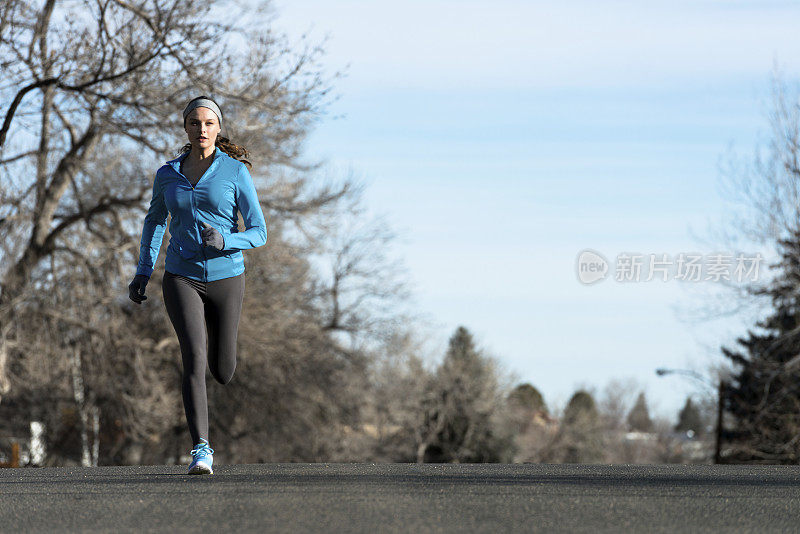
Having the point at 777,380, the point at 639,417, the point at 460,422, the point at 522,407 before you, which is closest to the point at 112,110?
the point at 777,380

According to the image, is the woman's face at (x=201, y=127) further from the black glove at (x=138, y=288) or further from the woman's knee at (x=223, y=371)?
the woman's knee at (x=223, y=371)

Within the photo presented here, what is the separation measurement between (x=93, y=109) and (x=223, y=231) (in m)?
10.9

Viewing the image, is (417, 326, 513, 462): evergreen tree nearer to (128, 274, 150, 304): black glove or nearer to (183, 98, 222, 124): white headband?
(128, 274, 150, 304): black glove

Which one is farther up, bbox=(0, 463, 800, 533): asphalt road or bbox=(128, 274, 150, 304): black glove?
bbox=(128, 274, 150, 304): black glove

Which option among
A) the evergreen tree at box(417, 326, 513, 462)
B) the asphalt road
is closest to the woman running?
the asphalt road

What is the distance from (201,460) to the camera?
672cm

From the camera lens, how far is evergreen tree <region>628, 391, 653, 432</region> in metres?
122

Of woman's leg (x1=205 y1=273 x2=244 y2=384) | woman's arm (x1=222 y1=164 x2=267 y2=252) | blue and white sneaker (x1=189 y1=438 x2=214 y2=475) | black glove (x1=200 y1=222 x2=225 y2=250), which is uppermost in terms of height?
woman's arm (x1=222 y1=164 x2=267 y2=252)

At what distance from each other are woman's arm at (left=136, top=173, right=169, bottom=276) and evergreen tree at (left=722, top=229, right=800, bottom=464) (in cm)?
2168

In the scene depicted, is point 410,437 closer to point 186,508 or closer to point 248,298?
point 248,298

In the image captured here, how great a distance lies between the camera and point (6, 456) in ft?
85.4

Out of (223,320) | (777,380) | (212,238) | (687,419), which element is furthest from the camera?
(687,419)

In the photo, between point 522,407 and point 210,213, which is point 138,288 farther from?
point 522,407

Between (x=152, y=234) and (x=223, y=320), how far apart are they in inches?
28.5
